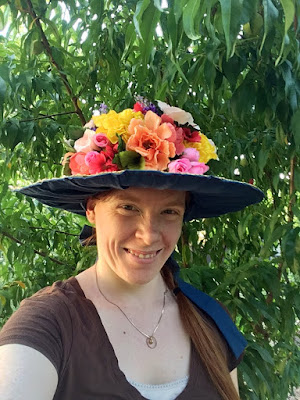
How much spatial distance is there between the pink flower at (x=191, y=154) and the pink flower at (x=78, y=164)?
20 centimetres

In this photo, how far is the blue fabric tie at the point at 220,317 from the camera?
110 centimetres

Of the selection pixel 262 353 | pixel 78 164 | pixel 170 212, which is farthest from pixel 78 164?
pixel 262 353

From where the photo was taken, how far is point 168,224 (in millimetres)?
954

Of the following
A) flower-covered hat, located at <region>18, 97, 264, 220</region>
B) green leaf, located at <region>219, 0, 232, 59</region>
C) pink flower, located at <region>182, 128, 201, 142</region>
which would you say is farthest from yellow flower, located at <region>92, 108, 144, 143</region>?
green leaf, located at <region>219, 0, 232, 59</region>

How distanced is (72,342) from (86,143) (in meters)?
0.40

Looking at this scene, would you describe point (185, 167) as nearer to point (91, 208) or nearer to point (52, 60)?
point (91, 208)

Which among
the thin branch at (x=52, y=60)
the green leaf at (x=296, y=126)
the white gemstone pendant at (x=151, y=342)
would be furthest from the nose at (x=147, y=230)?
the thin branch at (x=52, y=60)

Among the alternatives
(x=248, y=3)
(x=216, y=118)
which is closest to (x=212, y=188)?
(x=248, y=3)

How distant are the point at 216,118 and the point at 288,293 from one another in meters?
0.58

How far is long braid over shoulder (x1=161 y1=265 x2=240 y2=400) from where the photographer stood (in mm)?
980

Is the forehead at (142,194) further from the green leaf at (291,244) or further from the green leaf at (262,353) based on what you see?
the green leaf at (262,353)

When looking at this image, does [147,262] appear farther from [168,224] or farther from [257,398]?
[257,398]

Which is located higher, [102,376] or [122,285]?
[122,285]

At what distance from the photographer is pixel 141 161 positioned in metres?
0.90
